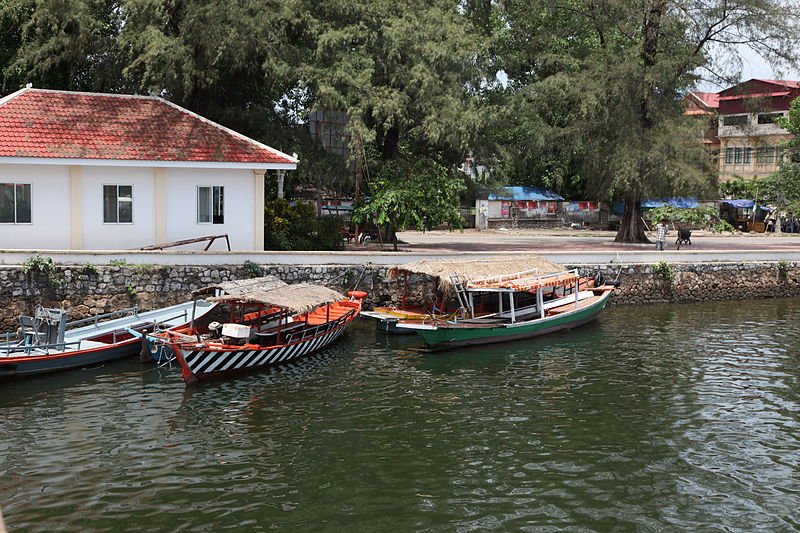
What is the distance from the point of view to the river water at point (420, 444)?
12664 mm

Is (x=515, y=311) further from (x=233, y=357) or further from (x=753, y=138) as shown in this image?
(x=753, y=138)

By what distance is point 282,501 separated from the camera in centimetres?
1309

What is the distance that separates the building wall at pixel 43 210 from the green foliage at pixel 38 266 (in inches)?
83.8

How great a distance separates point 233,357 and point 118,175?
395 inches

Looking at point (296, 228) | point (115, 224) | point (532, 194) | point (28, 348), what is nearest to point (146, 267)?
point (115, 224)

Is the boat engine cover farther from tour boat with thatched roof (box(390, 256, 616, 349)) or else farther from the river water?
tour boat with thatched roof (box(390, 256, 616, 349))

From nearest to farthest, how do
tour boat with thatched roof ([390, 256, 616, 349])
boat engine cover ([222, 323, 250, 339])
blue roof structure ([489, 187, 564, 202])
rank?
boat engine cover ([222, 323, 250, 339]), tour boat with thatched roof ([390, 256, 616, 349]), blue roof structure ([489, 187, 564, 202])

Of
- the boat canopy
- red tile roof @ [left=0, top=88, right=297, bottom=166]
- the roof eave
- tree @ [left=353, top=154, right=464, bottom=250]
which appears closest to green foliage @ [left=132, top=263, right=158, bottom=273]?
the roof eave

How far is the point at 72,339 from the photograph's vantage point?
21875 millimetres

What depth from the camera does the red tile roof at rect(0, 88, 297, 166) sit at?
26.3m

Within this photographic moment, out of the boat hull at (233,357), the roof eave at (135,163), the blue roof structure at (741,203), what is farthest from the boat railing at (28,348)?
the blue roof structure at (741,203)

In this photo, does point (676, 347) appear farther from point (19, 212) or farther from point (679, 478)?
point (19, 212)

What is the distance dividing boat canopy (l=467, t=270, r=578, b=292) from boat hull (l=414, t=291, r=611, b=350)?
103 centimetres

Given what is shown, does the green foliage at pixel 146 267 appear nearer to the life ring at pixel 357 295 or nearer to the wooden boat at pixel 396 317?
the life ring at pixel 357 295
